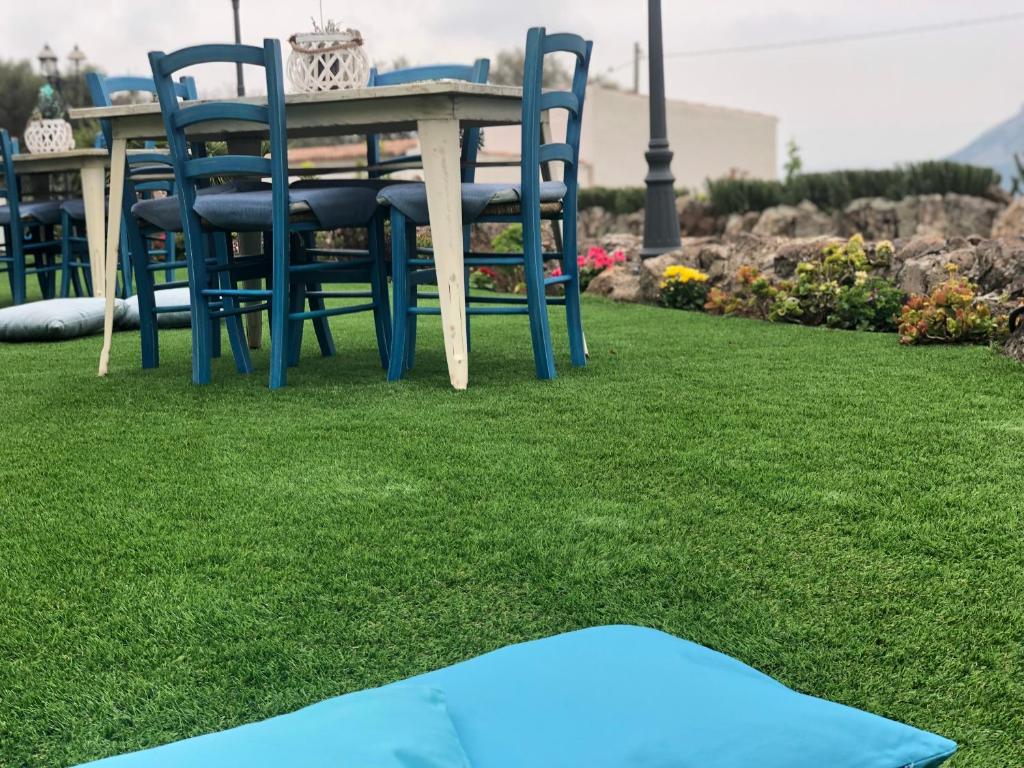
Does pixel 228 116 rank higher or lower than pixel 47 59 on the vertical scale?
lower

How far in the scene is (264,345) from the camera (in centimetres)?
536

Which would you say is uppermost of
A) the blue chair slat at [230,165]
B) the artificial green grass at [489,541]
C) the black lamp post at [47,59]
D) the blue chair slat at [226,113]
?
the black lamp post at [47,59]

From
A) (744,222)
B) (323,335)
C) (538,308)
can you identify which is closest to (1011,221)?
(744,222)

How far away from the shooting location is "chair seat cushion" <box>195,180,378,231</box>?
3.82 meters

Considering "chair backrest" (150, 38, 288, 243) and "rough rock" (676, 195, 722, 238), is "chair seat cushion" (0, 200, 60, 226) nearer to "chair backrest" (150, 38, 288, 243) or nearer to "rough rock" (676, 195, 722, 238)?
"chair backrest" (150, 38, 288, 243)

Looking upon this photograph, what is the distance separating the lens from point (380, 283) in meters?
4.20

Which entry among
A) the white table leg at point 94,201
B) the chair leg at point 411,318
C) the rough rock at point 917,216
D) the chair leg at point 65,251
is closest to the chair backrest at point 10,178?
the chair leg at point 65,251

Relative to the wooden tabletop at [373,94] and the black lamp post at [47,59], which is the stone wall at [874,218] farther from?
the wooden tabletop at [373,94]

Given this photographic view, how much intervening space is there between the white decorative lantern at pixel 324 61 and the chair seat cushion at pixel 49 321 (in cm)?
228

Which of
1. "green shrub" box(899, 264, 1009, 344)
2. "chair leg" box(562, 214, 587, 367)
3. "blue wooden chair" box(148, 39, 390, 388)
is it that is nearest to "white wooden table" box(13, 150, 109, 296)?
"blue wooden chair" box(148, 39, 390, 388)

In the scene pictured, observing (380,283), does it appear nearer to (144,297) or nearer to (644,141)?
(144,297)

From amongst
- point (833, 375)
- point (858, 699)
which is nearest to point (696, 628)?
point (858, 699)

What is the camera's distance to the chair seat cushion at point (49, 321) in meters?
5.46

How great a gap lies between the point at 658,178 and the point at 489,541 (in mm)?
7202
